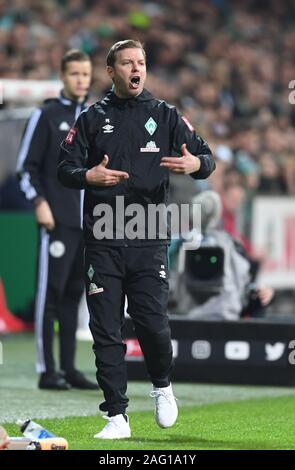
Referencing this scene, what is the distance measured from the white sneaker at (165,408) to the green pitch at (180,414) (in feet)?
0.26

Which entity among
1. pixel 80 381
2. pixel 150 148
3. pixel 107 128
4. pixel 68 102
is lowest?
pixel 80 381

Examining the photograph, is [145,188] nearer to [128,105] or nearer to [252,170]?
[128,105]

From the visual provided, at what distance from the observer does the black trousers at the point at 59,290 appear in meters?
9.41

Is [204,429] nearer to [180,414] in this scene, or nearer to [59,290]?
[180,414]

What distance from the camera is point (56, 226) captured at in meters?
9.41

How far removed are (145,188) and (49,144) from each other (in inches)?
109

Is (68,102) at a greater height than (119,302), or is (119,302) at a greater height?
(68,102)

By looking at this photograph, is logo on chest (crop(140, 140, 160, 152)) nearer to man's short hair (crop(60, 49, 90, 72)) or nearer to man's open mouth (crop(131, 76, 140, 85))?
man's open mouth (crop(131, 76, 140, 85))

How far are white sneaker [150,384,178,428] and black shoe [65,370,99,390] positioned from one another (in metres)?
2.57

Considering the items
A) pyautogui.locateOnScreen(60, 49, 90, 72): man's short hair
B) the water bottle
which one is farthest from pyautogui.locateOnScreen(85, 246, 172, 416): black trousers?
pyautogui.locateOnScreen(60, 49, 90, 72): man's short hair

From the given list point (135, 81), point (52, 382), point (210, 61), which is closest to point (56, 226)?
point (52, 382)

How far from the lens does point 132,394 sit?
365 inches

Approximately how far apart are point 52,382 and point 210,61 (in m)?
11.0
